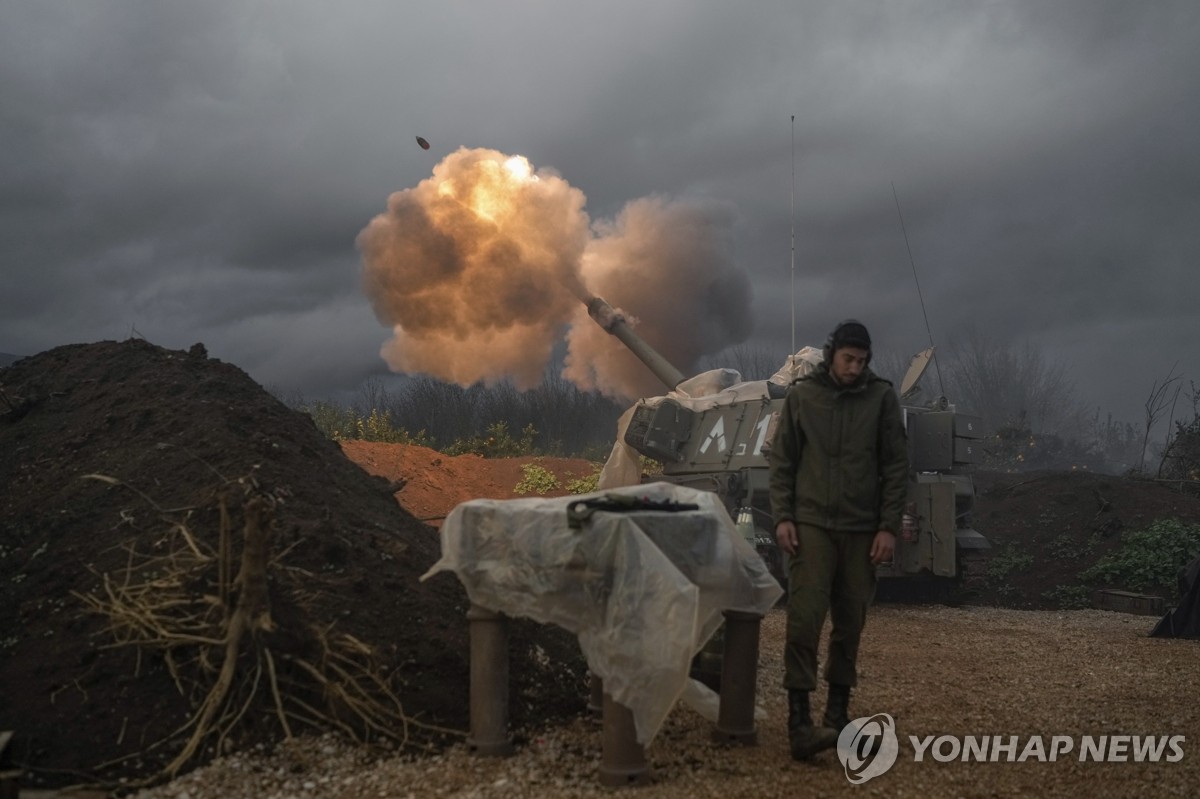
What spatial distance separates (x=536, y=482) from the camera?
18.4 meters

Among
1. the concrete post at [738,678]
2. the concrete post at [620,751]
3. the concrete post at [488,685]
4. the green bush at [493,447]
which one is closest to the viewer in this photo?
the concrete post at [620,751]

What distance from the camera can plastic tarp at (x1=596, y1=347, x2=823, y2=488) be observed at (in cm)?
1302

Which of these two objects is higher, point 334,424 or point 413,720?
point 334,424

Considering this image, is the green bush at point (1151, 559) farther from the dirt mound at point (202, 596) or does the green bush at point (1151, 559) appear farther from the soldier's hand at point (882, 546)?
the dirt mound at point (202, 596)

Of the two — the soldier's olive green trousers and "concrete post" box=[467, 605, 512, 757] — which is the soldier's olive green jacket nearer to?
the soldier's olive green trousers

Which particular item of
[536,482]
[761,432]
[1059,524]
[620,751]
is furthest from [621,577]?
[1059,524]

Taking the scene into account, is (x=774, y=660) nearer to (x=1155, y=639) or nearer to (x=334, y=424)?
(x=1155, y=639)

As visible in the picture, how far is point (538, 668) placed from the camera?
5.18 m

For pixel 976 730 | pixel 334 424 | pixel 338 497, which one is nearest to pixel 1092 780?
pixel 976 730

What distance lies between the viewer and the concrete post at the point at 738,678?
15.3 feet

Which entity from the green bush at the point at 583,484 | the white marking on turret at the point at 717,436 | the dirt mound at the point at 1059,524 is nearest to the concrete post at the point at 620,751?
the white marking on turret at the point at 717,436

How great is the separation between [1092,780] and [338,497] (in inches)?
162
